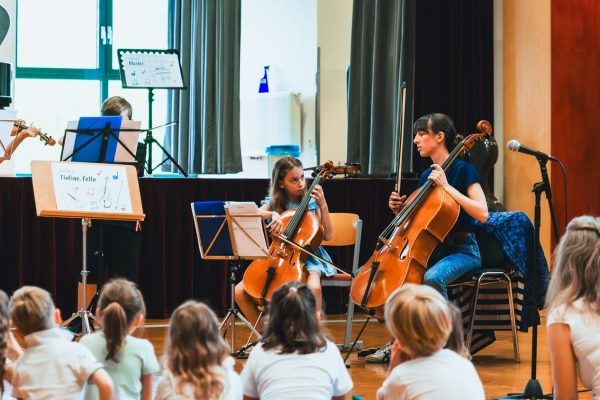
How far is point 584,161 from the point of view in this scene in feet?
20.1

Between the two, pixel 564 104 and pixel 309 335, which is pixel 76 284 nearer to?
pixel 564 104

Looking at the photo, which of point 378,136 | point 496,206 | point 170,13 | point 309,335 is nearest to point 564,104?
point 496,206

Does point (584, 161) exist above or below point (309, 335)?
above

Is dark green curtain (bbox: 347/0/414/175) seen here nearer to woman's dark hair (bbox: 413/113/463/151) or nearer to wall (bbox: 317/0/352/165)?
wall (bbox: 317/0/352/165)

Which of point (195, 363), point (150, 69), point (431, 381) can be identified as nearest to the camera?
point (431, 381)

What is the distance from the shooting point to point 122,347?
277 centimetres

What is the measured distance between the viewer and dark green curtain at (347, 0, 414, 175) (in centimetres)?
692

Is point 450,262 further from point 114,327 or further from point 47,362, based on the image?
point 47,362

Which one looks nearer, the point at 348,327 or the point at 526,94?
the point at 348,327

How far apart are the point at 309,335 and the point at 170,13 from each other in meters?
5.02

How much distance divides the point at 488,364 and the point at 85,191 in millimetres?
2202

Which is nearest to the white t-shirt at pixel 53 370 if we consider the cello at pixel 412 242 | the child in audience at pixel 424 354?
the child in audience at pixel 424 354

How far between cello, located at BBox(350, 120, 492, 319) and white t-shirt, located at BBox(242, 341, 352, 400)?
1775 millimetres

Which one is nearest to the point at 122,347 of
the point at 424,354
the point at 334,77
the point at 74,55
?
the point at 424,354
